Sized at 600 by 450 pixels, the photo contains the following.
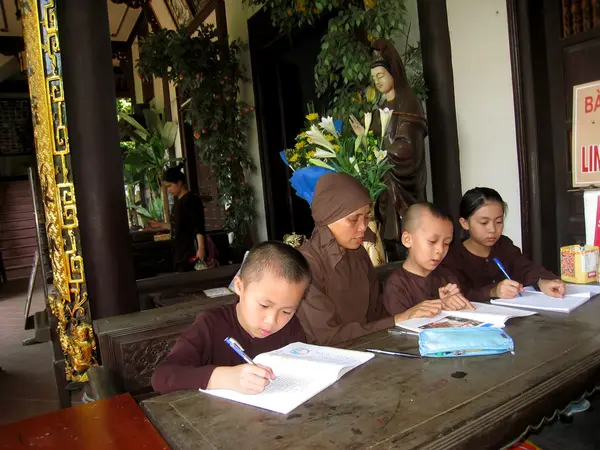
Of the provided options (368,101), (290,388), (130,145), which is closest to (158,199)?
(130,145)

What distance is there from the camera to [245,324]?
140cm

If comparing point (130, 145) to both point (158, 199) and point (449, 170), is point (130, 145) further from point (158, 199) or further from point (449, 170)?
point (449, 170)

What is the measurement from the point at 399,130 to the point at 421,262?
1275mm

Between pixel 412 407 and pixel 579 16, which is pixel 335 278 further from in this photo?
pixel 579 16

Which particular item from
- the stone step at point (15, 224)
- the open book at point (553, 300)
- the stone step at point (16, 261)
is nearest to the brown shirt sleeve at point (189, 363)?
the open book at point (553, 300)

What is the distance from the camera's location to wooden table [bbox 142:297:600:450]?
88 cm

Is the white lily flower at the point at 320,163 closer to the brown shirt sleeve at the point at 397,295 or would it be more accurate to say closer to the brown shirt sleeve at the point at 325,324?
the brown shirt sleeve at the point at 397,295

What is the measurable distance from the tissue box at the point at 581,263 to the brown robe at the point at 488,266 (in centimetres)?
14

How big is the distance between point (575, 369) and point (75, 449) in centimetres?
101

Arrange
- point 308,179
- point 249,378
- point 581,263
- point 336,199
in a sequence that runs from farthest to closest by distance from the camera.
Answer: point 308,179, point 581,263, point 336,199, point 249,378

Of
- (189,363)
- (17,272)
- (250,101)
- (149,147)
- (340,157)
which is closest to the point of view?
(189,363)

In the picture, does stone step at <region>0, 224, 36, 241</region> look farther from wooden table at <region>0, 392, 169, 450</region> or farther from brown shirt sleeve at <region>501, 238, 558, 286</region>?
wooden table at <region>0, 392, 169, 450</region>

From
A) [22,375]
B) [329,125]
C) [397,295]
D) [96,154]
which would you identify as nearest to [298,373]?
[397,295]

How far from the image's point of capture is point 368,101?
10.5ft
